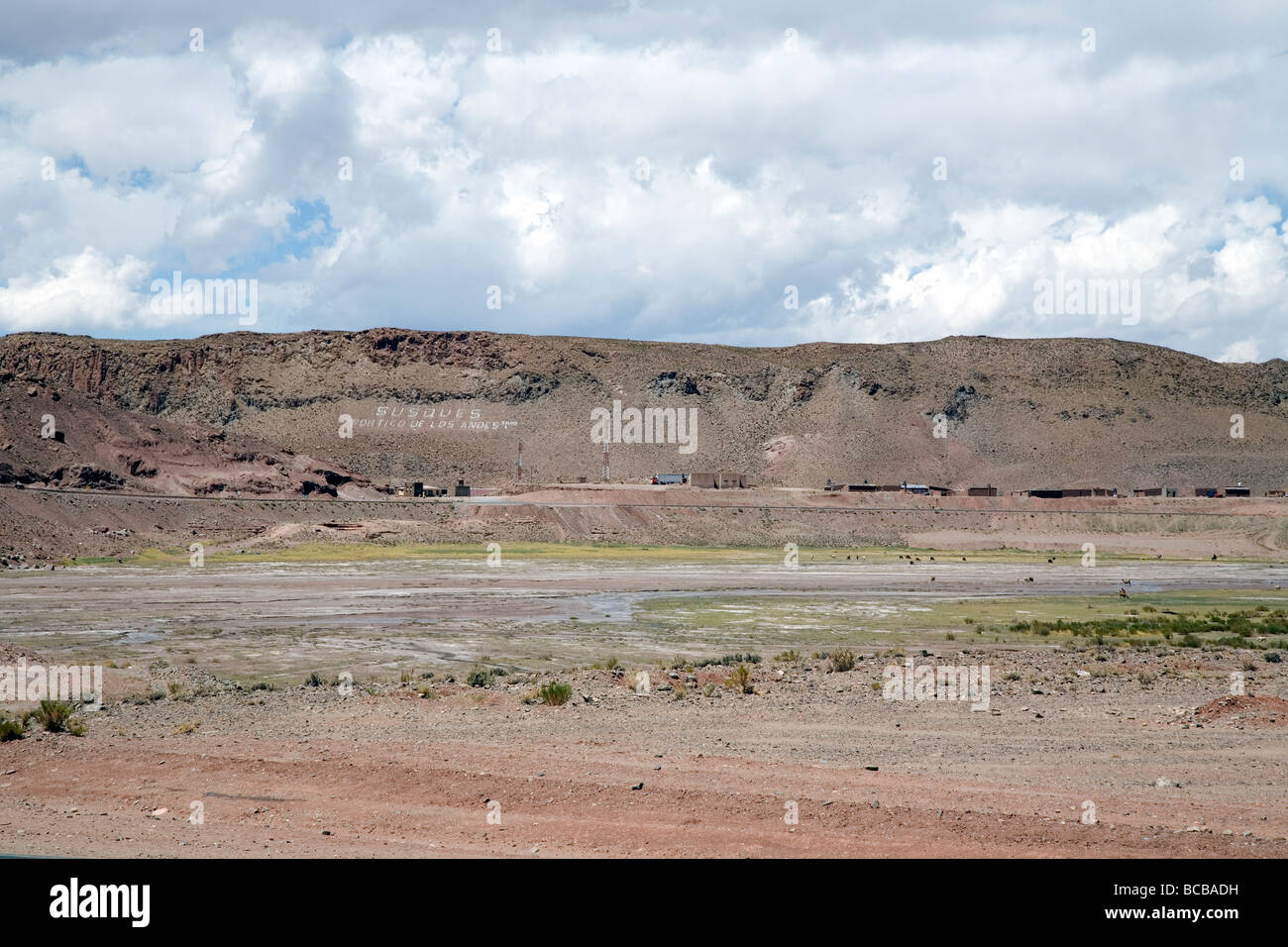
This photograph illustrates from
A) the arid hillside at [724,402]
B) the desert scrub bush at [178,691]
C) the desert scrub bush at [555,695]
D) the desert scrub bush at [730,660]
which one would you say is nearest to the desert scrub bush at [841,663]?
the desert scrub bush at [730,660]

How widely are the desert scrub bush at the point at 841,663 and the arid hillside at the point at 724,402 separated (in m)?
113

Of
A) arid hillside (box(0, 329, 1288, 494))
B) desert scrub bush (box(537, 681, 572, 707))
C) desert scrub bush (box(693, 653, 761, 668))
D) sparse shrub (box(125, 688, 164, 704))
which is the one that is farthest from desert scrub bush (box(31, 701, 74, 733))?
arid hillside (box(0, 329, 1288, 494))

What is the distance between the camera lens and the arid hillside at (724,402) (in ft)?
467

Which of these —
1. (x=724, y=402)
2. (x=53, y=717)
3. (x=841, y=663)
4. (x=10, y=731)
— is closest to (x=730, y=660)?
(x=841, y=663)

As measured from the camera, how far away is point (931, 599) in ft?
142

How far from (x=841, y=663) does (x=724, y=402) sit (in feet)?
442

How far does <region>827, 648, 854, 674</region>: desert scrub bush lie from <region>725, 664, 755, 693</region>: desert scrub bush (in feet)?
8.24

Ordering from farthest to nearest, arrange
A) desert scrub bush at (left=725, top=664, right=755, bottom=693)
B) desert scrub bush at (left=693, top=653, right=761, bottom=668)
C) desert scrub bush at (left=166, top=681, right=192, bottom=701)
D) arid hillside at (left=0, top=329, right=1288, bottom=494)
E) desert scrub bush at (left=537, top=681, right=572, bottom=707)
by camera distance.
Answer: arid hillside at (left=0, top=329, right=1288, bottom=494), desert scrub bush at (left=693, top=653, right=761, bottom=668), desert scrub bush at (left=725, top=664, right=755, bottom=693), desert scrub bush at (left=166, top=681, right=192, bottom=701), desert scrub bush at (left=537, top=681, right=572, bottom=707)

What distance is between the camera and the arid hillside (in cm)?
14238

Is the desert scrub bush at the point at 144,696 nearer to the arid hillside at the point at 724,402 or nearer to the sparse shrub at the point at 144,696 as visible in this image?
the sparse shrub at the point at 144,696

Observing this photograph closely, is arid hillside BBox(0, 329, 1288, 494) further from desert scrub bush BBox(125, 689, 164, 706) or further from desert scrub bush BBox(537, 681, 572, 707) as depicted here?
desert scrub bush BBox(537, 681, 572, 707)

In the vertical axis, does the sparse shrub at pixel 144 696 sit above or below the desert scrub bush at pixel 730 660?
above
